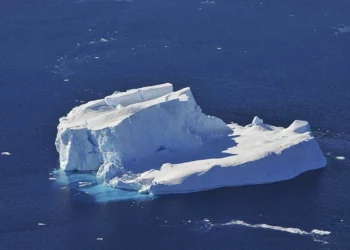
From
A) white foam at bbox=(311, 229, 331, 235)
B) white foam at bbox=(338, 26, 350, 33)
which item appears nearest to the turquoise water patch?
white foam at bbox=(311, 229, 331, 235)

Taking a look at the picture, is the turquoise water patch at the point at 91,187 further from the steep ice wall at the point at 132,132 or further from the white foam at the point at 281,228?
the white foam at the point at 281,228

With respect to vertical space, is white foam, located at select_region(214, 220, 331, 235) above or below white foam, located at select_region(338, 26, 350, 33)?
below

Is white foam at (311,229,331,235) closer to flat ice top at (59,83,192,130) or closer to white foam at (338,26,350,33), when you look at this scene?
flat ice top at (59,83,192,130)

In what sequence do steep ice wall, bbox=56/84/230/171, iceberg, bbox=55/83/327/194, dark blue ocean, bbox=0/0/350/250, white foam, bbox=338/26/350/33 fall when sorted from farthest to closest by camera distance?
1. white foam, bbox=338/26/350/33
2. steep ice wall, bbox=56/84/230/171
3. iceberg, bbox=55/83/327/194
4. dark blue ocean, bbox=0/0/350/250

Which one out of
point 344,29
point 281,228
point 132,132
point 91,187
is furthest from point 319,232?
point 344,29

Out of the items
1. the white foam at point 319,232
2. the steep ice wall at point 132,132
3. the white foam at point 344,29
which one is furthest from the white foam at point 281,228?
the white foam at point 344,29

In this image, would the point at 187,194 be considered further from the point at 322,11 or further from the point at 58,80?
the point at 322,11

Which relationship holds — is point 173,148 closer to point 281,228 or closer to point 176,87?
point 281,228
